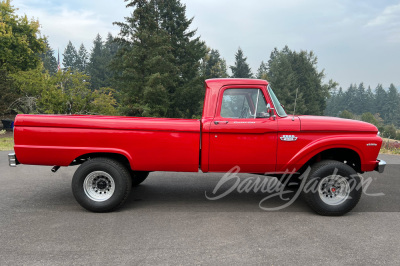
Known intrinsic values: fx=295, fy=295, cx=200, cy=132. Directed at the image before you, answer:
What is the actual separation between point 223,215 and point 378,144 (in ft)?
8.58

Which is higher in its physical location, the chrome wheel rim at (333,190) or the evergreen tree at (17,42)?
the evergreen tree at (17,42)

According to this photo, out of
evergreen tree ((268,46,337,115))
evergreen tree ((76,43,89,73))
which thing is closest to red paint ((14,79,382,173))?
evergreen tree ((268,46,337,115))

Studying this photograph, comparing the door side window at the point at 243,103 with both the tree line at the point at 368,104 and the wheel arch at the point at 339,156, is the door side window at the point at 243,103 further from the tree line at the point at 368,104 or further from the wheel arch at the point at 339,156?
the tree line at the point at 368,104

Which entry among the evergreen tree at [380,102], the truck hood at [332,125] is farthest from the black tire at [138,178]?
the evergreen tree at [380,102]

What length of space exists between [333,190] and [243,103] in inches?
75.3

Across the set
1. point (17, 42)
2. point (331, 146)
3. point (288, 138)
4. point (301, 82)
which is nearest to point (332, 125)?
point (331, 146)

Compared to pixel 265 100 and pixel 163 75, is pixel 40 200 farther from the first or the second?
pixel 163 75

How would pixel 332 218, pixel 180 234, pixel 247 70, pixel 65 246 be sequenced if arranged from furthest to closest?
pixel 247 70, pixel 332 218, pixel 180 234, pixel 65 246

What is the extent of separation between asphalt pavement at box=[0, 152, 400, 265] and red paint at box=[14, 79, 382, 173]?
748 mm

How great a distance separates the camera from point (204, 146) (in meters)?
4.45

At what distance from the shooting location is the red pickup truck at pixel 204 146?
4375 mm

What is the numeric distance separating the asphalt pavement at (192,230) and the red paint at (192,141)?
0.75 metres

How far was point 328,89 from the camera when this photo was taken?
69.8 metres

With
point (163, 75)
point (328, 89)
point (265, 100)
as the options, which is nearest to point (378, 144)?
point (265, 100)
